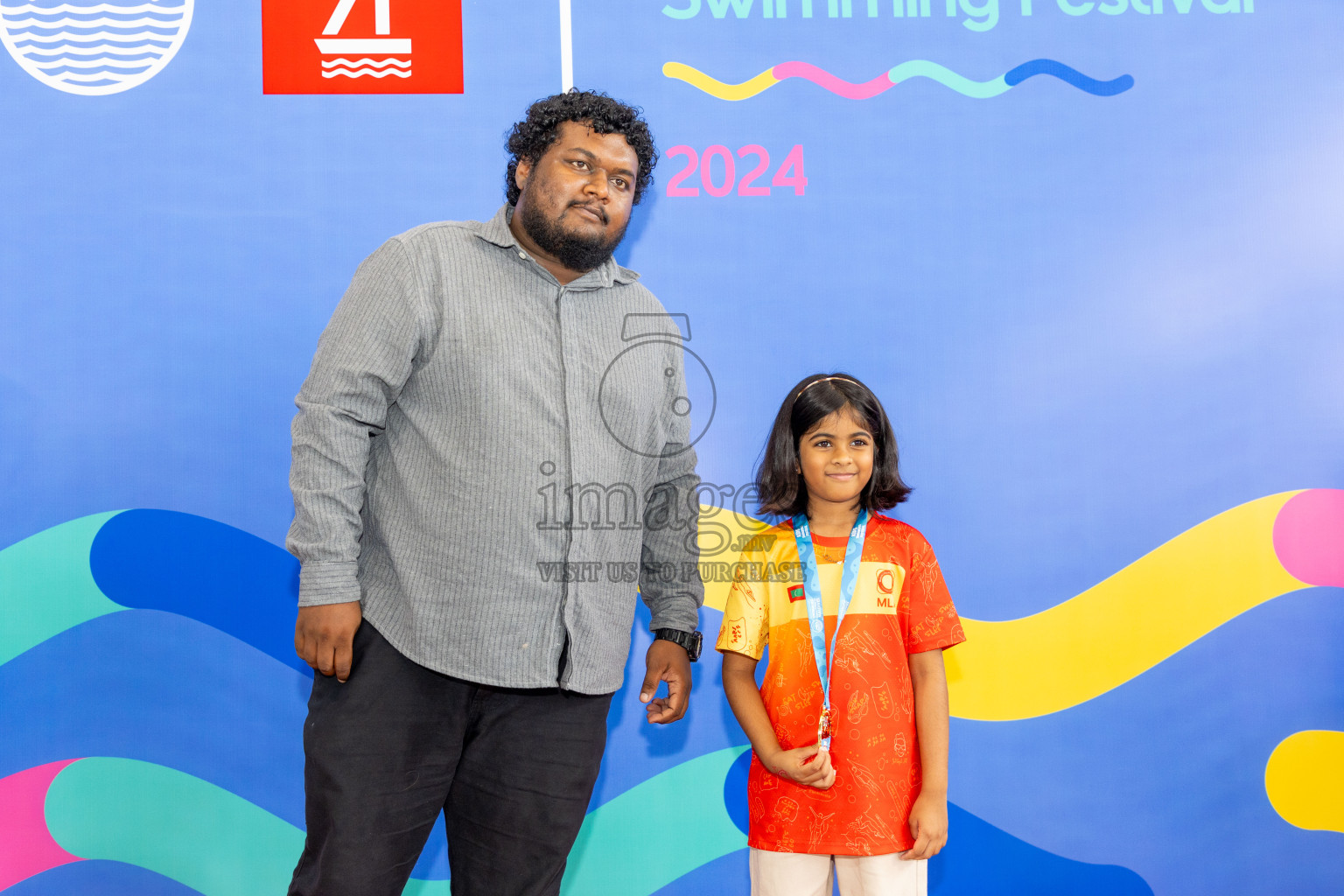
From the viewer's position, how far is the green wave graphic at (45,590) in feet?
7.08

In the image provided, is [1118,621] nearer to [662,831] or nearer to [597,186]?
[662,831]

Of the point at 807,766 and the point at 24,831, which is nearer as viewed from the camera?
the point at 807,766

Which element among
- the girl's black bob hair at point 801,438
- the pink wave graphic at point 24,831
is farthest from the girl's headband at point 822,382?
the pink wave graphic at point 24,831

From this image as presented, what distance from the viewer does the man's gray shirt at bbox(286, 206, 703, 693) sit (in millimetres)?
1402

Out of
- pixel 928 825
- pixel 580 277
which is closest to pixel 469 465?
pixel 580 277

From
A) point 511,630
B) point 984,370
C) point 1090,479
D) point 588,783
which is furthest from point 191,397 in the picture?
point 1090,479

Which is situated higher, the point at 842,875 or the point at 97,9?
the point at 97,9

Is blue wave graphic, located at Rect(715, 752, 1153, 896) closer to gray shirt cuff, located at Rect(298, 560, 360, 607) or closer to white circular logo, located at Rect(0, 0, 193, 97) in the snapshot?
gray shirt cuff, located at Rect(298, 560, 360, 607)

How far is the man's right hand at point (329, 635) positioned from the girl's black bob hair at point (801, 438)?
32.4 inches

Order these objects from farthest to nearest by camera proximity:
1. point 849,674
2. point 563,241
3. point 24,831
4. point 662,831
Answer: point 662,831, point 24,831, point 849,674, point 563,241

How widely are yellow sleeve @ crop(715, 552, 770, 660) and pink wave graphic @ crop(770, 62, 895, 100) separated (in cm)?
128

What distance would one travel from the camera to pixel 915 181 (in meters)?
2.33

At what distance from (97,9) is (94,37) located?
0.07 meters

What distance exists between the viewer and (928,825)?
1.57 metres
